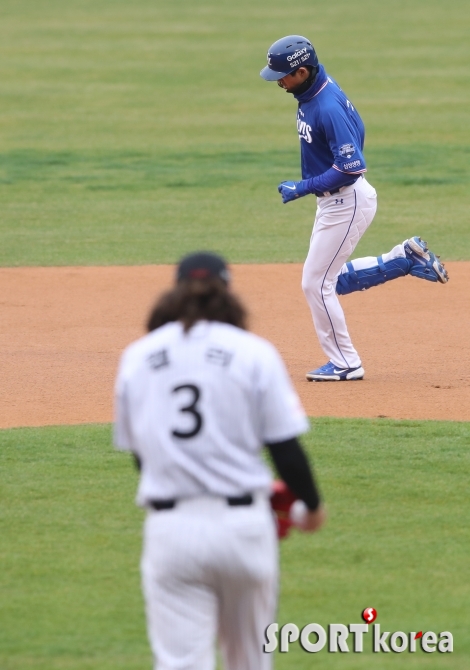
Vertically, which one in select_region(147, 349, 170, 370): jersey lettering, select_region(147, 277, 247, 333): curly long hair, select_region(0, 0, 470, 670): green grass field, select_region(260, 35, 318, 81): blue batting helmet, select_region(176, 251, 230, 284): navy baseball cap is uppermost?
select_region(260, 35, 318, 81): blue batting helmet

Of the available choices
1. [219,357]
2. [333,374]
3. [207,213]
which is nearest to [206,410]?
[219,357]

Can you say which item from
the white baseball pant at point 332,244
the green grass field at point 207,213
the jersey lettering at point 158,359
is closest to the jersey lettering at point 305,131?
the white baseball pant at point 332,244

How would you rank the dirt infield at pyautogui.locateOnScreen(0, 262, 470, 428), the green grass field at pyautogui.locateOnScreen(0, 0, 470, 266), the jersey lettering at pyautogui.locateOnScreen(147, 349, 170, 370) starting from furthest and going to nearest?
1. the green grass field at pyautogui.locateOnScreen(0, 0, 470, 266)
2. the dirt infield at pyautogui.locateOnScreen(0, 262, 470, 428)
3. the jersey lettering at pyautogui.locateOnScreen(147, 349, 170, 370)

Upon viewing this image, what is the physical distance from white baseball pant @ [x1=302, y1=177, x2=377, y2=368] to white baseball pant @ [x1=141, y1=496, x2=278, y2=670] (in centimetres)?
495

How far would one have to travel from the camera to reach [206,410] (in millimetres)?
3434

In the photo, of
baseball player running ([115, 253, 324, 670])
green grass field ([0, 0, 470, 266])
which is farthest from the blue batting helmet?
green grass field ([0, 0, 470, 266])

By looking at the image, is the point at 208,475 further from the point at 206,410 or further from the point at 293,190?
the point at 293,190

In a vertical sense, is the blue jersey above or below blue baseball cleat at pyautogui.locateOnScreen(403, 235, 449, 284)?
above

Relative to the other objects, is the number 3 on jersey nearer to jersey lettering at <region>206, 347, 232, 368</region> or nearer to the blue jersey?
jersey lettering at <region>206, 347, 232, 368</region>

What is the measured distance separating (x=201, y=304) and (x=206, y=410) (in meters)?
0.35

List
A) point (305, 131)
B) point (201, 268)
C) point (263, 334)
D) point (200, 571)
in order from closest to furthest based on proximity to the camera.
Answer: point (200, 571) → point (201, 268) → point (305, 131) → point (263, 334)

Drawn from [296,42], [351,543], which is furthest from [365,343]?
[351,543]

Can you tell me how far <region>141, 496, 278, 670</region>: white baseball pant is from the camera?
11.1 feet

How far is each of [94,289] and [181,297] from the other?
27.2 feet
